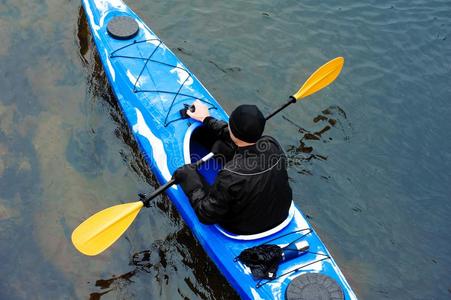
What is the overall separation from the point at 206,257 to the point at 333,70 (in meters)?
2.93

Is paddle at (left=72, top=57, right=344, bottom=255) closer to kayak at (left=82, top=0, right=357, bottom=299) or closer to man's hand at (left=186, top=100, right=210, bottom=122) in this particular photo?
kayak at (left=82, top=0, right=357, bottom=299)

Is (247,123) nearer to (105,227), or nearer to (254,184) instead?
(254,184)

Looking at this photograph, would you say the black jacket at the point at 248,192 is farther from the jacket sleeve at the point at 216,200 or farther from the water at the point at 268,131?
the water at the point at 268,131

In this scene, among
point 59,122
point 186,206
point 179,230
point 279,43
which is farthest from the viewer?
point 279,43

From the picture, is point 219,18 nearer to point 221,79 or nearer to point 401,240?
point 221,79

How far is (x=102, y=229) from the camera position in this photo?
4.51 m

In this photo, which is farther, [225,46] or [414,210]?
[225,46]

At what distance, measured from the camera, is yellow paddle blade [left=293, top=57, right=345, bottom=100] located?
19.0ft

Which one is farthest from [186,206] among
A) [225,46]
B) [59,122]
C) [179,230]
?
[225,46]

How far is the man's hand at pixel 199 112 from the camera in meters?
5.31

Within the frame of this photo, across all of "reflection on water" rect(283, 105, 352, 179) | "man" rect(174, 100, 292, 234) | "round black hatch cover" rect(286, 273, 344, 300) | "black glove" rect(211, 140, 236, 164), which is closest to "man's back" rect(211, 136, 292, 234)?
"man" rect(174, 100, 292, 234)

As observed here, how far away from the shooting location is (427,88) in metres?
7.18

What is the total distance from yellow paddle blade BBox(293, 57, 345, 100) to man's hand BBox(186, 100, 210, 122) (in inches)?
47.0

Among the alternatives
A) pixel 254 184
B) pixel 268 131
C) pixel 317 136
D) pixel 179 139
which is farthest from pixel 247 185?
pixel 317 136
